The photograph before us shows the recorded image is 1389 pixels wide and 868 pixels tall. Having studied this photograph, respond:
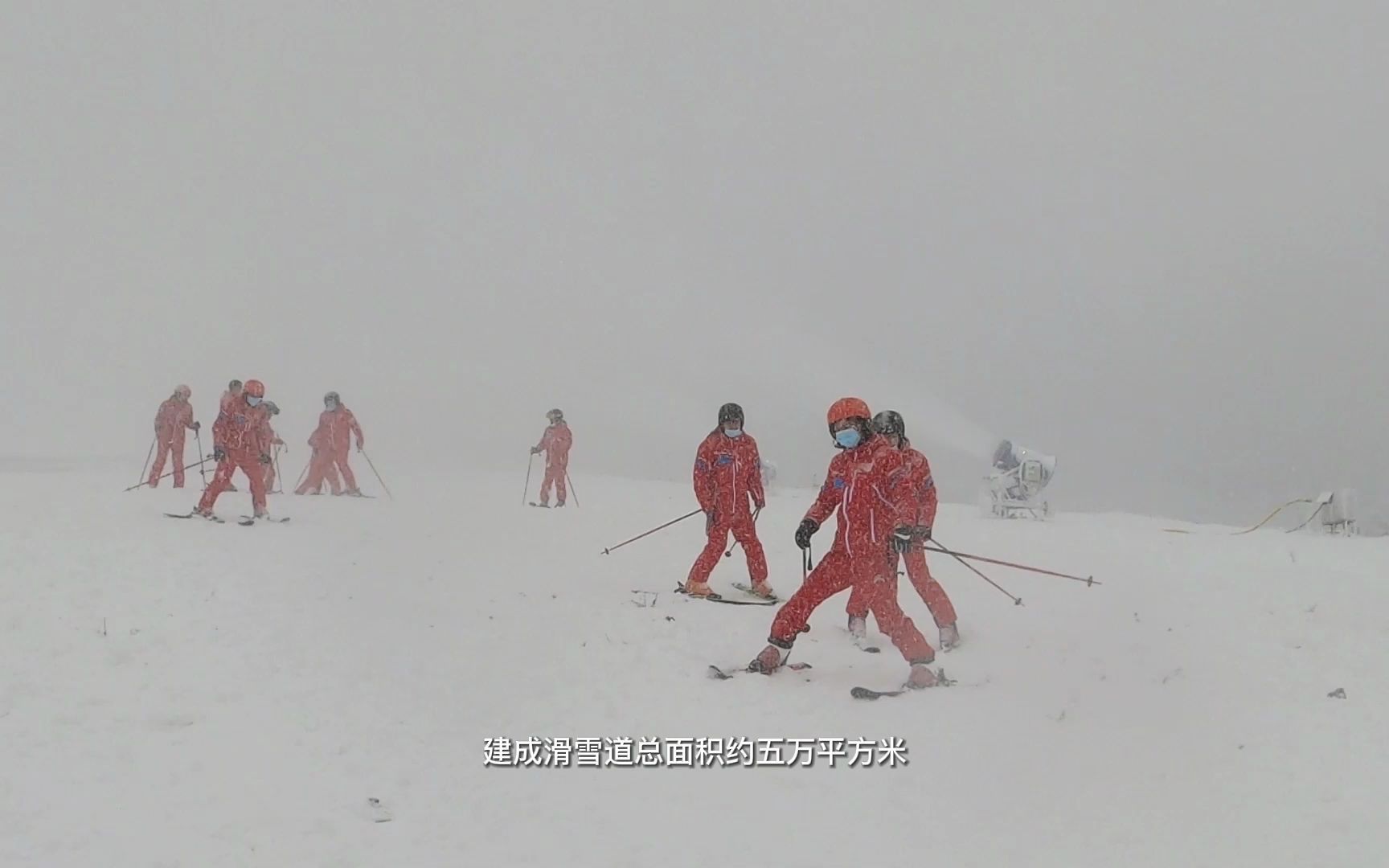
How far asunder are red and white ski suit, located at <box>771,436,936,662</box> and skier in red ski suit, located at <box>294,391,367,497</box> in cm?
1448

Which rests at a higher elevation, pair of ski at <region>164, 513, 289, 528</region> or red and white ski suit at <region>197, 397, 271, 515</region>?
red and white ski suit at <region>197, 397, 271, 515</region>

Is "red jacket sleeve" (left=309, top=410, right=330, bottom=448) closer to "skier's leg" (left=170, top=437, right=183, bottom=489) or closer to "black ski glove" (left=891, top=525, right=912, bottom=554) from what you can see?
"skier's leg" (left=170, top=437, right=183, bottom=489)

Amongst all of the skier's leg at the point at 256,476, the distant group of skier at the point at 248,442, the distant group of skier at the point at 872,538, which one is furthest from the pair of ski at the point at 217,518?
the distant group of skier at the point at 872,538

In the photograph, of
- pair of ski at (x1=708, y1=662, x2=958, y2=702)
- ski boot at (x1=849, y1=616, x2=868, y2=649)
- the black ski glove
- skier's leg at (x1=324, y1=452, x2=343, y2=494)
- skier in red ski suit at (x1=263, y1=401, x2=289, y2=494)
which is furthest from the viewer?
skier's leg at (x1=324, y1=452, x2=343, y2=494)

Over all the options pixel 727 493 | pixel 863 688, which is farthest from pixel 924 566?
pixel 727 493

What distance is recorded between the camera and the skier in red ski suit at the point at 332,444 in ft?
65.8

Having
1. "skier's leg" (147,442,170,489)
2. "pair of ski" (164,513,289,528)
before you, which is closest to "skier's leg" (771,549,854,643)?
"pair of ski" (164,513,289,528)

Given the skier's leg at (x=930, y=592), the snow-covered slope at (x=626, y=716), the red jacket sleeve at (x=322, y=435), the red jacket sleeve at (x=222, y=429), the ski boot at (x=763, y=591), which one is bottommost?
the snow-covered slope at (x=626, y=716)

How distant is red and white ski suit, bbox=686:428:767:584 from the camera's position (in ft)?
33.8

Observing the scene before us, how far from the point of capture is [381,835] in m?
4.75

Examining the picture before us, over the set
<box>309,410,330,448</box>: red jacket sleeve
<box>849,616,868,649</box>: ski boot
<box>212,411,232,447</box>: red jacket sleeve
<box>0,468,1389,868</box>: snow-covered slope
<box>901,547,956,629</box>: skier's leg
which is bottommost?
<box>0,468,1389,868</box>: snow-covered slope

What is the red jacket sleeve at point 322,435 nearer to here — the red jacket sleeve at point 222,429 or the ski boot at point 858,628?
the red jacket sleeve at point 222,429

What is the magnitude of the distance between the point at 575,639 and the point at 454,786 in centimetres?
293

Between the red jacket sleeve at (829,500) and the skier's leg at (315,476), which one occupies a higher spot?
the red jacket sleeve at (829,500)
